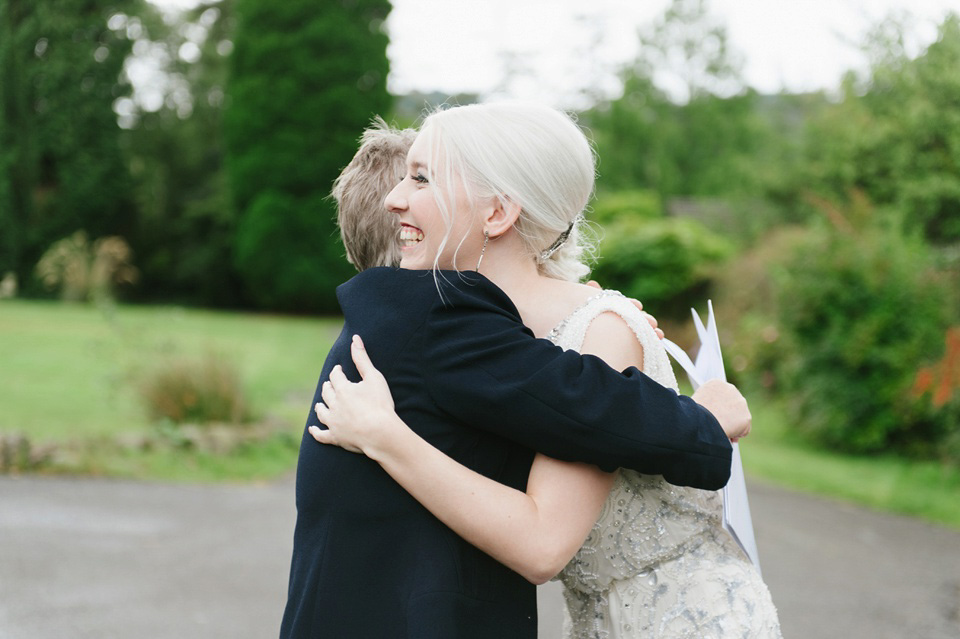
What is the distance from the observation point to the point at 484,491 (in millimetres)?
1548

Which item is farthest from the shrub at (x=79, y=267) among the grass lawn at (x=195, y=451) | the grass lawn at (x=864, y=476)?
the grass lawn at (x=864, y=476)

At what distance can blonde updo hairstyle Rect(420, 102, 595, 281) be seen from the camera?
5.22 ft

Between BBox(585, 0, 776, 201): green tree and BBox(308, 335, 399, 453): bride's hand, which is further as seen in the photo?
BBox(585, 0, 776, 201): green tree

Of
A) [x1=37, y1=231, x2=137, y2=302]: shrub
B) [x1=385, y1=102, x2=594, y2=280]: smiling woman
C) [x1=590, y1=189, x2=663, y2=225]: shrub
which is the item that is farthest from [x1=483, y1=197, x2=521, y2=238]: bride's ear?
[x1=37, y1=231, x2=137, y2=302]: shrub

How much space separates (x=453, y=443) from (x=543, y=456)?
0.15 meters

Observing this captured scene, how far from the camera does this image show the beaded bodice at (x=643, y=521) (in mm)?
1730

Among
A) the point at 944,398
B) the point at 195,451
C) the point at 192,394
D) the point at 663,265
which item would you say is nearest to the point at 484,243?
the point at 944,398

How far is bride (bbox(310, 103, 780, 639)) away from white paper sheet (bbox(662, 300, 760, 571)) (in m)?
0.03

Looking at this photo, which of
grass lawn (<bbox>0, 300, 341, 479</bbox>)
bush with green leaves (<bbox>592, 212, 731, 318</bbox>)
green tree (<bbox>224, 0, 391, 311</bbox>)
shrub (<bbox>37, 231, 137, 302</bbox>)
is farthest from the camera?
green tree (<bbox>224, 0, 391, 311</bbox>)

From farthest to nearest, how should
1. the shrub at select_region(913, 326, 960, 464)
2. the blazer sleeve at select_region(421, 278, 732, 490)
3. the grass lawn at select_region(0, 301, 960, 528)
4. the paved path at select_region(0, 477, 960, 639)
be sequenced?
the grass lawn at select_region(0, 301, 960, 528), the shrub at select_region(913, 326, 960, 464), the paved path at select_region(0, 477, 960, 639), the blazer sleeve at select_region(421, 278, 732, 490)

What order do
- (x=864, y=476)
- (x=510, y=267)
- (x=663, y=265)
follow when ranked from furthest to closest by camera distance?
(x=663, y=265) → (x=864, y=476) → (x=510, y=267)

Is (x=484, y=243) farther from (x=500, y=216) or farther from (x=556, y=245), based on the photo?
(x=556, y=245)

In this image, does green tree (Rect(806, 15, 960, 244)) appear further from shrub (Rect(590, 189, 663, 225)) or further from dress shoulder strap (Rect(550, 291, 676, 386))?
dress shoulder strap (Rect(550, 291, 676, 386))

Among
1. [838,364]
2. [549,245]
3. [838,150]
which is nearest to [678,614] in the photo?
[549,245]
